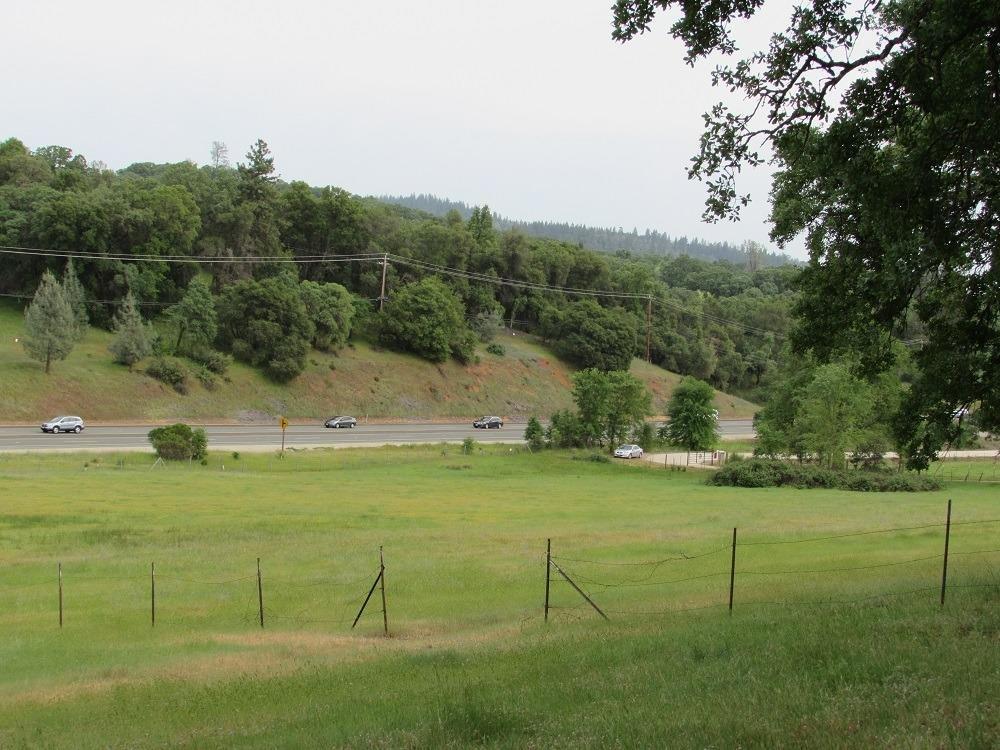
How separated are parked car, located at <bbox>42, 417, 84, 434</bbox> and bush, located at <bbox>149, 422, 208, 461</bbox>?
13.1 m

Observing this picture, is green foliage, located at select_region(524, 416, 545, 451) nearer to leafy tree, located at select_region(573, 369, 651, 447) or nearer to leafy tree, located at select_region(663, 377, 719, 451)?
leafy tree, located at select_region(573, 369, 651, 447)

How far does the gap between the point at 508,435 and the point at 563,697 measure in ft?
247

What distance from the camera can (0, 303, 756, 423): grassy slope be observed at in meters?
73.5

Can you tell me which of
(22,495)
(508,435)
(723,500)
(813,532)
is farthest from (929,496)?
(22,495)

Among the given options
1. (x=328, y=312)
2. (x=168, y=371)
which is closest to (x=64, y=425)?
(x=168, y=371)

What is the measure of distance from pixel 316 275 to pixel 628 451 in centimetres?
5784

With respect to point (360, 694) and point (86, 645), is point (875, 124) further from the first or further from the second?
point (86, 645)

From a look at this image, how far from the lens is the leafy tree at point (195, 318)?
8531 centimetres

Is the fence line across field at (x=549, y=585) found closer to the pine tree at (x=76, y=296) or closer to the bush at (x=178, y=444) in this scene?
the bush at (x=178, y=444)

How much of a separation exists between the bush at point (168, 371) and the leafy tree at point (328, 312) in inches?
667

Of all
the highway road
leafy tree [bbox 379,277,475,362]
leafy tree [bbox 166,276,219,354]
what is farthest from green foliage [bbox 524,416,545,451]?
leafy tree [bbox 166,276,219,354]

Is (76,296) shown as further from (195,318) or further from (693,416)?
(693,416)

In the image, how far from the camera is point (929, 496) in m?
49.7

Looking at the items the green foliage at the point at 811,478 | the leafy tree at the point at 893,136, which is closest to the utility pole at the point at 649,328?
the green foliage at the point at 811,478
